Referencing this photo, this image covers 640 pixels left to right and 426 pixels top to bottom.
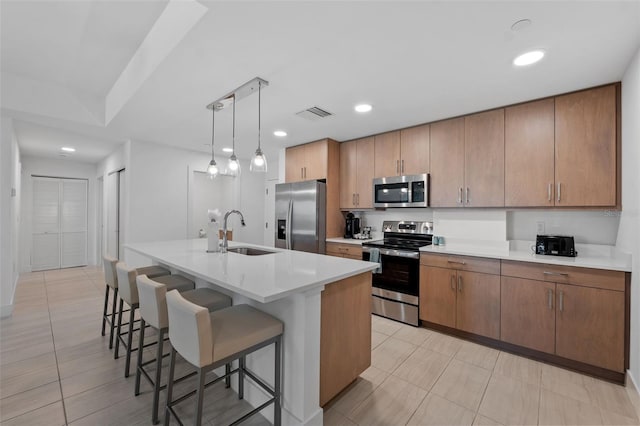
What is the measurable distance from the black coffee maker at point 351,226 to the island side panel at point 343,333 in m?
2.06

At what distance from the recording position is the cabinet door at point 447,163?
3064 millimetres

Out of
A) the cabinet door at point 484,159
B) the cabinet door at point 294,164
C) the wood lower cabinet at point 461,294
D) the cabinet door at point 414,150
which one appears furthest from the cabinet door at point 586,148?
the cabinet door at point 294,164

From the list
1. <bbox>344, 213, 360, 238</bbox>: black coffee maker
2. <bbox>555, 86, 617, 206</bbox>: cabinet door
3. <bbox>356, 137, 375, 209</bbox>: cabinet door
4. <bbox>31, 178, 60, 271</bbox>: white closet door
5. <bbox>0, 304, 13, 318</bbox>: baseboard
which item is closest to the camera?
<bbox>555, 86, 617, 206</bbox>: cabinet door

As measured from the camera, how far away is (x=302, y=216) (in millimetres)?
4043

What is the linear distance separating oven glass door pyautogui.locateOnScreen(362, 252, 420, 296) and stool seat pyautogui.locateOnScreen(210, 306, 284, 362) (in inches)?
77.3

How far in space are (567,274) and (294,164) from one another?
3.52 m

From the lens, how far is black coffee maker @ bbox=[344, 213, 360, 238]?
4.16 m

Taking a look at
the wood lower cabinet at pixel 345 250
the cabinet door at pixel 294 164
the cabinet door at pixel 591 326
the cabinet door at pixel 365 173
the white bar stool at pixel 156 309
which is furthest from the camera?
the cabinet door at pixel 294 164

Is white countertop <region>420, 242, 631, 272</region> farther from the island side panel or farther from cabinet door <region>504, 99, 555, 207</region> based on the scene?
the island side panel

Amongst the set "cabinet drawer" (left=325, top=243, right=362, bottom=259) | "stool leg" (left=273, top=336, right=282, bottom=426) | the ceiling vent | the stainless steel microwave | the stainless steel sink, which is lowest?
"stool leg" (left=273, top=336, right=282, bottom=426)

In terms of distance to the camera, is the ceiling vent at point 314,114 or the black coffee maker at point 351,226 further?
the black coffee maker at point 351,226

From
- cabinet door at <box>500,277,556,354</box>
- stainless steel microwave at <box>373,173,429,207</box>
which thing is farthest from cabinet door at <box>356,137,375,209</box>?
cabinet door at <box>500,277,556,354</box>

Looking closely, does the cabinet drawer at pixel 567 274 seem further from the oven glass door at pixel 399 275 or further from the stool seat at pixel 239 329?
the stool seat at pixel 239 329

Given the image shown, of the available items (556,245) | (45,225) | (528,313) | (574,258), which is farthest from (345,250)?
(45,225)
